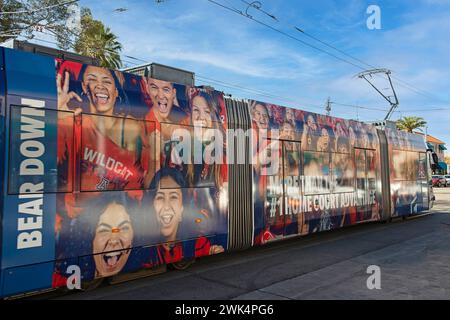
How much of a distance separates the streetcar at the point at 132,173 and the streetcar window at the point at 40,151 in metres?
0.01

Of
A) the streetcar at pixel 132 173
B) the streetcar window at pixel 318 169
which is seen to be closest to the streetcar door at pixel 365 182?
the streetcar window at pixel 318 169

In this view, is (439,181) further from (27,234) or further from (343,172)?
(27,234)

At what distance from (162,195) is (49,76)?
234 cm

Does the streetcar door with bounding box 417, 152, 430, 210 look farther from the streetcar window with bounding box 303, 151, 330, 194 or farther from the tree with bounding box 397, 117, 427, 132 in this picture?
the tree with bounding box 397, 117, 427, 132

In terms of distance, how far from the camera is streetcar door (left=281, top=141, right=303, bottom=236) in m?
8.67

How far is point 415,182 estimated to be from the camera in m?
14.7

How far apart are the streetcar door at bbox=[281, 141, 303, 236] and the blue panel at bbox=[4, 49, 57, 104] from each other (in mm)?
5096

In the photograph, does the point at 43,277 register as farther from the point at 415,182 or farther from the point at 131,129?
the point at 415,182

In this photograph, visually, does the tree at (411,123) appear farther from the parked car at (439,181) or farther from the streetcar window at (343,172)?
the streetcar window at (343,172)

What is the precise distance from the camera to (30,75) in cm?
491

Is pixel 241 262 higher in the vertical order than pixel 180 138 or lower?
lower

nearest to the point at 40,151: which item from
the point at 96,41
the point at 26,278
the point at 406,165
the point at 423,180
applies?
the point at 26,278

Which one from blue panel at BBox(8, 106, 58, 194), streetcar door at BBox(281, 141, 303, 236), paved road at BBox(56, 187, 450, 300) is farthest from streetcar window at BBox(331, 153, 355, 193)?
blue panel at BBox(8, 106, 58, 194)

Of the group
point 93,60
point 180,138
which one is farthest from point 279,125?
point 93,60
